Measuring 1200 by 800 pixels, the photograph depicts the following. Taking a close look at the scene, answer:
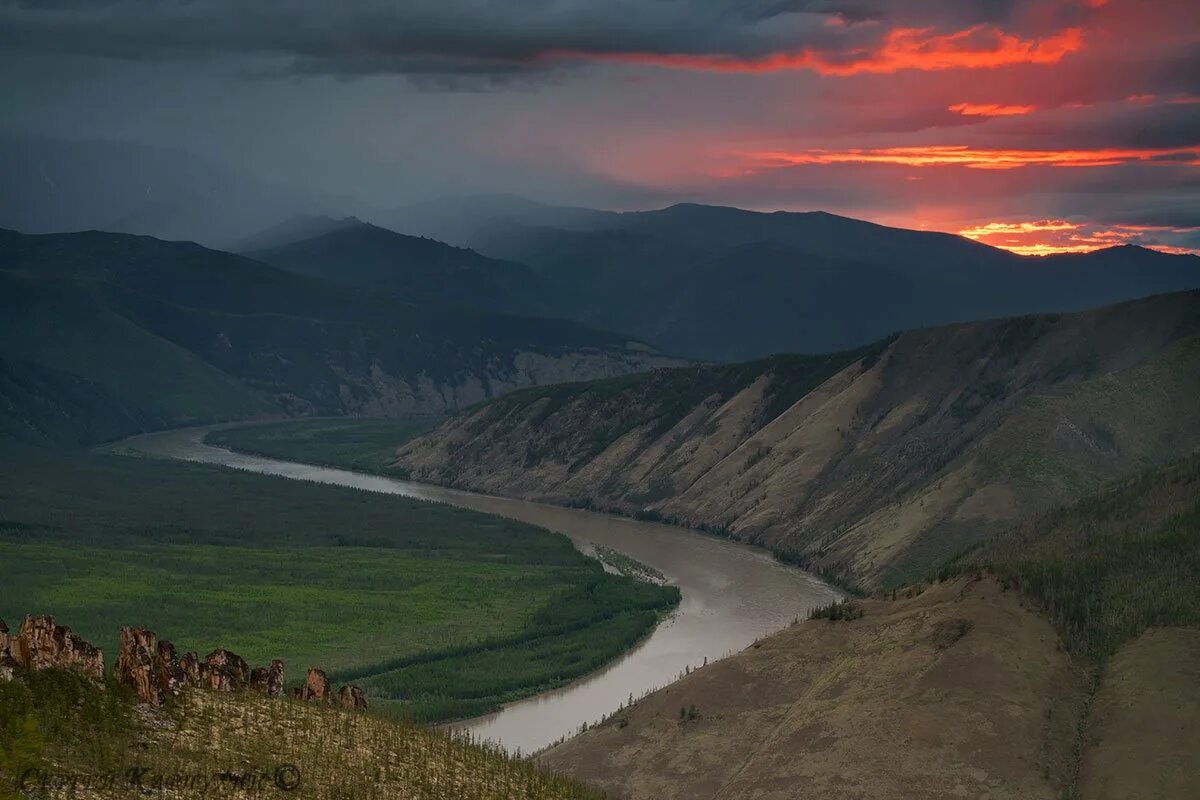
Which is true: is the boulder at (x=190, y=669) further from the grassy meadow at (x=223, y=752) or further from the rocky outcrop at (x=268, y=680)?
the rocky outcrop at (x=268, y=680)

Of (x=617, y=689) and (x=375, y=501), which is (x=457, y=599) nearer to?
(x=617, y=689)

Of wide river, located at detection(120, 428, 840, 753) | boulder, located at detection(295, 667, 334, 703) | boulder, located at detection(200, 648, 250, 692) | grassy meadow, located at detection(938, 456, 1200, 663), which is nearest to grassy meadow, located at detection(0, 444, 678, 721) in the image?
wide river, located at detection(120, 428, 840, 753)

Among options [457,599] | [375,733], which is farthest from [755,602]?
[375,733]

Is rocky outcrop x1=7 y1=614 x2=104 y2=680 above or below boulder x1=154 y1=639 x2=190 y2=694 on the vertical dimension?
above

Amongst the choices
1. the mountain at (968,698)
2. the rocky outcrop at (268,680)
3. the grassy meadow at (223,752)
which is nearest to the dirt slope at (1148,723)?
the mountain at (968,698)

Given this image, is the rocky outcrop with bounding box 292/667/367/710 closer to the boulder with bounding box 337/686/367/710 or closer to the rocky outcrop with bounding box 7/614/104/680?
the boulder with bounding box 337/686/367/710

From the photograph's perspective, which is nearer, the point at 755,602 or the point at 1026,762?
the point at 1026,762

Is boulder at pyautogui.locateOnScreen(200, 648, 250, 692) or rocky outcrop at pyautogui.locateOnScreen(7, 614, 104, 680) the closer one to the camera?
rocky outcrop at pyautogui.locateOnScreen(7, 614, 104, 680)
